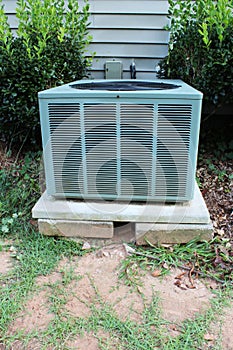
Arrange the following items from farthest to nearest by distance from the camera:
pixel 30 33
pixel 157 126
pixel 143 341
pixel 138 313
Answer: pixel 30 33
pixel 157 126
pixel 138 313
pixel 143 341

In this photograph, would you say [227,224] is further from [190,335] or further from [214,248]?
[190,335]

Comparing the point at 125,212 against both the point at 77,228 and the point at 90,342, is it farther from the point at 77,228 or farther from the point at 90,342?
the point at 90,342

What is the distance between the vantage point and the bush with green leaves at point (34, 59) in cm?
232

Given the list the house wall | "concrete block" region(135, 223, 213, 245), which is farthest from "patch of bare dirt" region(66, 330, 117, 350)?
the house wall

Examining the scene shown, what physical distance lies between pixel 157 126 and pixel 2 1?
2239mm

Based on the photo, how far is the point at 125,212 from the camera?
1.78 meters

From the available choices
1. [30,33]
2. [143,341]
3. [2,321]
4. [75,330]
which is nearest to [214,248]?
[143,341]

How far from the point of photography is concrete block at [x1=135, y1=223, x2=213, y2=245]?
5.75 feet

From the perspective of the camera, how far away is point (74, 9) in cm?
265

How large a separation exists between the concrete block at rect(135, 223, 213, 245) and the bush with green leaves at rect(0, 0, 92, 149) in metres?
1.31

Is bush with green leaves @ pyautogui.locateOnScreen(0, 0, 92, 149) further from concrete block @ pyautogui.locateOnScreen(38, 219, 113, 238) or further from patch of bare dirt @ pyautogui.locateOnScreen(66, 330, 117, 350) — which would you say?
patch of bare dirt @ pyautogui.locateOnScreen(66, 330, 117, 350)

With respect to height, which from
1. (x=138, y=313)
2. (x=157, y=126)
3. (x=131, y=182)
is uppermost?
(x=157, y=126)

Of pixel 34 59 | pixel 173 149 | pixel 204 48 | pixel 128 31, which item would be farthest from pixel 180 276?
pixel 128 31

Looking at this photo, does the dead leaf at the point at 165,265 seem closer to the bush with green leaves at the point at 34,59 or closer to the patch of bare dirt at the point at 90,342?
the patch of bare dirt at the point at 90,342
